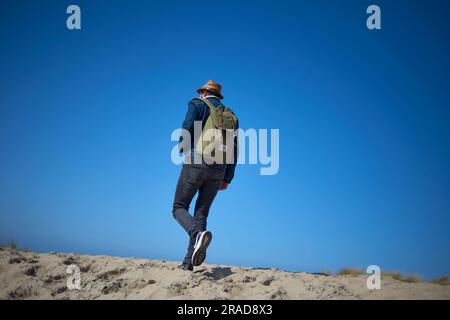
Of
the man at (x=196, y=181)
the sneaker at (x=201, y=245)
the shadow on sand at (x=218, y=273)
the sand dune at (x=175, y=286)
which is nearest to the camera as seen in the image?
the sand dune at (x=175, y=286)

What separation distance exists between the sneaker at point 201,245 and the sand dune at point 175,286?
21 cm

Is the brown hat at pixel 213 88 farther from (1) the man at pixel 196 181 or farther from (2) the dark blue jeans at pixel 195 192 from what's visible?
(2) the dark blue jeans at pixel 195 192

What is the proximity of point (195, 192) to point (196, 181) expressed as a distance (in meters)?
0.20

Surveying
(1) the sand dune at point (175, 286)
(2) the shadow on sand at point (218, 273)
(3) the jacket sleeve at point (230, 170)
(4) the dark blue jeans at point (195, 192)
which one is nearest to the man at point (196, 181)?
(4) the dark blue jeans at point (195, 192)

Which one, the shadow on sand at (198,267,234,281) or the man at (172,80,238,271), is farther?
the shadow on sand at (198,267,234,281)

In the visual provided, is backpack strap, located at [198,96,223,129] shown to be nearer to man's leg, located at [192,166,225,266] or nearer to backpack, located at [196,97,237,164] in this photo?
backpack, located at [196,97,237,164]

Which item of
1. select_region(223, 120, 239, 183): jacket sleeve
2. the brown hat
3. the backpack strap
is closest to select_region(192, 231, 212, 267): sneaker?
select_region(223, 120, 239, 183): jacket sleeve

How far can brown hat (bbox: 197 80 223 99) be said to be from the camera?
5656mm

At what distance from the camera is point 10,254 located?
5.53m

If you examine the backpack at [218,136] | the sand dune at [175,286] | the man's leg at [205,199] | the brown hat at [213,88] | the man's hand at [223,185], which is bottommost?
the sand dune at [175,286]

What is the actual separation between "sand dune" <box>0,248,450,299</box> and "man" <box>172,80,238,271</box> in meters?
0.47

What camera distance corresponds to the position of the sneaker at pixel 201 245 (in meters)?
4.64
